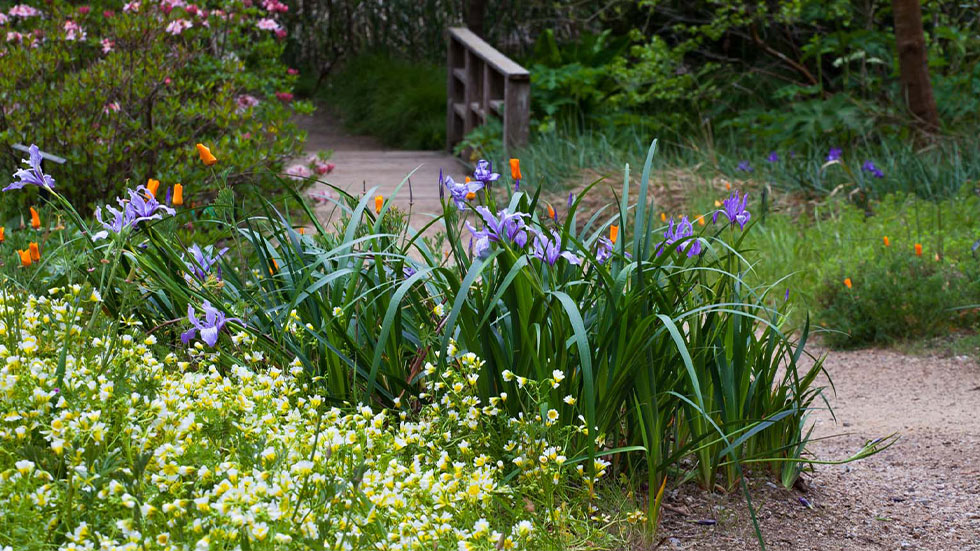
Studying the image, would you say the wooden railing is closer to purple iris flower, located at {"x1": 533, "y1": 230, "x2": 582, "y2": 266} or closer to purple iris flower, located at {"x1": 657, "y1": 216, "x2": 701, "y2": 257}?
purple iris flower, located at {"x1": 657, "y1": 216, "x2": 701, "y2": 257}

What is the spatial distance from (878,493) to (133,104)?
13.7ft

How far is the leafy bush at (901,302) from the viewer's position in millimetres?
4512

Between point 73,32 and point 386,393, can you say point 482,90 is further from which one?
point 386,393

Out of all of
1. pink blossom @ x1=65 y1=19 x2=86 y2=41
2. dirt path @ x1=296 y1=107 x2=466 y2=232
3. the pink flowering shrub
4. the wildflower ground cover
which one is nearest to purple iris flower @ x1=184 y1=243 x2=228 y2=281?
the wildflower ground cover

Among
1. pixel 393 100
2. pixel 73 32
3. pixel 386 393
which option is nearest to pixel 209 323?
pixel 386 393

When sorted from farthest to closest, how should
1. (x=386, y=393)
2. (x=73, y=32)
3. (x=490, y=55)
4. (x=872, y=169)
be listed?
(x=490, y=55) < (x=872, y=169) < (x=73, y=32) < (x=386, y=393)

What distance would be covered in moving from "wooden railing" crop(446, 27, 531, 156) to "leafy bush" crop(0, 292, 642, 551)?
18.8ft

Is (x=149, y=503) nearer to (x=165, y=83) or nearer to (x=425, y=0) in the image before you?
(x=165, y=83)

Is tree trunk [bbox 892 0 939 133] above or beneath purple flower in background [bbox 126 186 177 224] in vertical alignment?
above

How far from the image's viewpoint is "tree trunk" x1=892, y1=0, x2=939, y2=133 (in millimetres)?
6988

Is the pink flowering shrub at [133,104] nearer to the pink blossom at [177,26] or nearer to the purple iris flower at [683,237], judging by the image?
the pink blossom at [177,26]

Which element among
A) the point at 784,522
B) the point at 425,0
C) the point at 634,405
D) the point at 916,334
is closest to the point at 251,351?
the point at 634,405

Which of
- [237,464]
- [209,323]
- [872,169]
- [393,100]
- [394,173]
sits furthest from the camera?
[393,100]

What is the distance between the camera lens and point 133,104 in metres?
5.37
